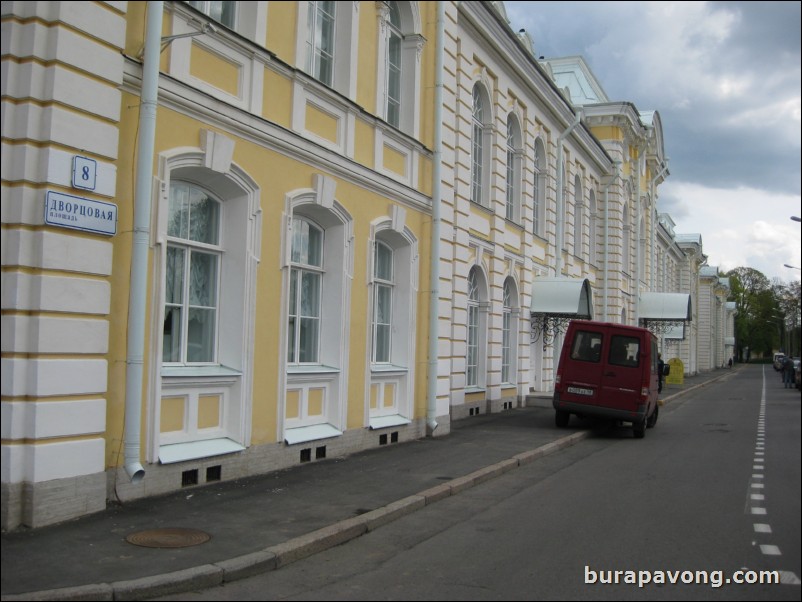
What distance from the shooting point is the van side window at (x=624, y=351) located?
57.1 ft

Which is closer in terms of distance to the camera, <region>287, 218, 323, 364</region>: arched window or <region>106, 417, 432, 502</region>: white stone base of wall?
<region>106, 417, 432, 502</region>: white stone base of wall

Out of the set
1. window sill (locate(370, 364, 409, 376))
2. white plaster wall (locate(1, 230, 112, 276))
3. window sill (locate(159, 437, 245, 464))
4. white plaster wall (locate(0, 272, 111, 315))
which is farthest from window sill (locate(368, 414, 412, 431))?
white plaster wall (locate(1, 230, 112, 276))

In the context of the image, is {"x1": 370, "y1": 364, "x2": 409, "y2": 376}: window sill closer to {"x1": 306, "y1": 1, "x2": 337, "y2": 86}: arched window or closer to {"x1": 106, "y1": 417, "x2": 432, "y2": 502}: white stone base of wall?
{"x1": 106, "y1": 417, "x2": 432, "y2": 502}: white stone base of wall

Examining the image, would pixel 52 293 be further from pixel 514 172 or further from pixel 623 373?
pixel 514 172

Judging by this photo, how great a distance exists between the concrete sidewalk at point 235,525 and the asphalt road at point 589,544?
0.17 m

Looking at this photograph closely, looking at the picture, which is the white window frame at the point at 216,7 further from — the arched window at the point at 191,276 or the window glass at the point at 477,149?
the window glass at the point at 477,149

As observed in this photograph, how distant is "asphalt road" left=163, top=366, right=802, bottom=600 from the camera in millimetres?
4266

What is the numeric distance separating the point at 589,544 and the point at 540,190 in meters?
19.4

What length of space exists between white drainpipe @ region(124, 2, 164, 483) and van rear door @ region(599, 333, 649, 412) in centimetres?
1173

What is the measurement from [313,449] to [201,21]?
591 centimetres

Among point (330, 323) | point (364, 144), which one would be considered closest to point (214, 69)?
point (364, 144)

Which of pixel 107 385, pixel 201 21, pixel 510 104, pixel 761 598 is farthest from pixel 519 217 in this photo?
pixel 761 598

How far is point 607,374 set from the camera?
17.5 meters

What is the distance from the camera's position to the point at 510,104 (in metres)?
21.7
